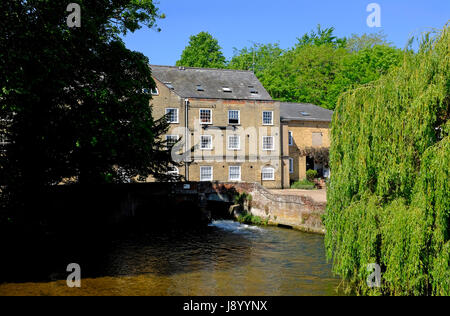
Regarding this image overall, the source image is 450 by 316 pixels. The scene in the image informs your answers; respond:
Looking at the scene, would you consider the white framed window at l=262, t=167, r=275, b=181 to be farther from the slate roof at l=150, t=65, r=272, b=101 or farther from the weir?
the weir

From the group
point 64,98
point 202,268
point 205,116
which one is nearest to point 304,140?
point 205,116

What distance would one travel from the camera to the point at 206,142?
3569 centimetres

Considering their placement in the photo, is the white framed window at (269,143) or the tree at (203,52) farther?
the tree at (203,52)

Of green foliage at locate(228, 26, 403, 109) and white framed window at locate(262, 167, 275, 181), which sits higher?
green foliage at locate(228, 26, 403, 109)

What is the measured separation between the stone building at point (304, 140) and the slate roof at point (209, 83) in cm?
409

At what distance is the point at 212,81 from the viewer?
124ft

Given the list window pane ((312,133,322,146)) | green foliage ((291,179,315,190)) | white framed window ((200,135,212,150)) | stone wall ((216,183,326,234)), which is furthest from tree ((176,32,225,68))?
stone wall ((216,183,326,234))

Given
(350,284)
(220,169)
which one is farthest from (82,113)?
(220,169)

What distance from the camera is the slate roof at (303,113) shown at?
129ft

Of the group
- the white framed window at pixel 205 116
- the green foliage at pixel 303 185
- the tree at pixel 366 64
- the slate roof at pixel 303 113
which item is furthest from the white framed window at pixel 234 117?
the tree at pixel 366 64

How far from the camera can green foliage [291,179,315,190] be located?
1457 inches

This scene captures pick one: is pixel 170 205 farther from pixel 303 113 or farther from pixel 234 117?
pixel 303 113

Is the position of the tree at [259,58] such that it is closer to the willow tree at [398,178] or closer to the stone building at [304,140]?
the stone building at [304,140]
